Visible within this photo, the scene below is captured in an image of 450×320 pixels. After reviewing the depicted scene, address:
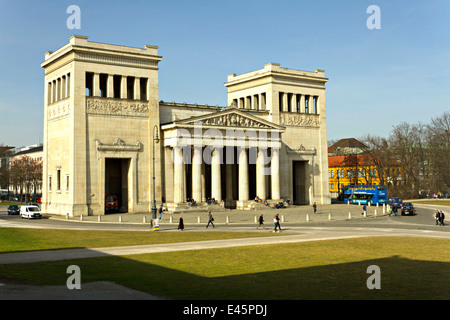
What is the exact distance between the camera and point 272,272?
21.7 m

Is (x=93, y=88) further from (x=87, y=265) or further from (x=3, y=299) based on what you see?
(x=3, y=299)

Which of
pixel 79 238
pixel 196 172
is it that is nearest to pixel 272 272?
pixel 79 238

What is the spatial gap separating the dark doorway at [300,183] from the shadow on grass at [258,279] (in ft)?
215

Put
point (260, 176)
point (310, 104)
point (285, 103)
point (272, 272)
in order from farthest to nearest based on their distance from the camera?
point (310, 104) → point (285, 103) → point (260, 176) → point (272, 272)

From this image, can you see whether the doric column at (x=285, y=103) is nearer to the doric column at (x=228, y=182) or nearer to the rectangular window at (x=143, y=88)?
the doric column at (x=228, y=182)

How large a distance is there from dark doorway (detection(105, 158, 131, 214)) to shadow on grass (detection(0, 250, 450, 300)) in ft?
159

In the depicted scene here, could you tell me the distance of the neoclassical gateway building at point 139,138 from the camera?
222 feet

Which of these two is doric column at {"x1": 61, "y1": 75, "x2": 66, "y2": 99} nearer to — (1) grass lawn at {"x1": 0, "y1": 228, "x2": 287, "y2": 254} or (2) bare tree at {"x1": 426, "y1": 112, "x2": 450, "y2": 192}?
(1) grass lawn at {"x1": 0, "y1": 228, "x2": 287, "y2": 254}

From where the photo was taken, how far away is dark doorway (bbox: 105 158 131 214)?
73.4 m

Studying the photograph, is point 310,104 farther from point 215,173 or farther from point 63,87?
point 63,87

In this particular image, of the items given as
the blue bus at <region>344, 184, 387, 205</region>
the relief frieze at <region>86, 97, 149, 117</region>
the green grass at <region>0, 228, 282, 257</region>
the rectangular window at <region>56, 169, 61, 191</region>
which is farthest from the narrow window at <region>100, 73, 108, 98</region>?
the blue bus at <region>344, 184, 387, 205</region>

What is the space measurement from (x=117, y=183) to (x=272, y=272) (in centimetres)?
5788
